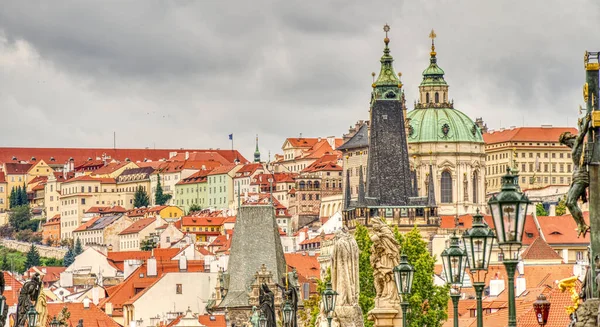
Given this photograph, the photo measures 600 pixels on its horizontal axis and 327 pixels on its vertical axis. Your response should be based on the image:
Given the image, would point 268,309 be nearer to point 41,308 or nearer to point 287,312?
point 287,312

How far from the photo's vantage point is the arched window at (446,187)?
159875mm

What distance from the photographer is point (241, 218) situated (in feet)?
320

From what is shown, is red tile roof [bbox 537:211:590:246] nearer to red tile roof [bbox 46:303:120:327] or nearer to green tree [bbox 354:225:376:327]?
red tile roof [bbox 46:303:120:327]

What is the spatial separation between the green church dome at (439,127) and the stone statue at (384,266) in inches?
5325

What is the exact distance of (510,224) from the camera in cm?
1543

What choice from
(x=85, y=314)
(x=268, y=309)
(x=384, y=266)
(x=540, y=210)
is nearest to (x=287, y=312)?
(x=268, y=309)

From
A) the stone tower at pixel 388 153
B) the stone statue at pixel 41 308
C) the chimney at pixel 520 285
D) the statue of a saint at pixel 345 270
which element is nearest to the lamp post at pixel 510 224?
the statue of a saint at pixel 345 270

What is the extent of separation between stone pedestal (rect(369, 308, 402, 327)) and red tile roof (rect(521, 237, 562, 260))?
8610cm

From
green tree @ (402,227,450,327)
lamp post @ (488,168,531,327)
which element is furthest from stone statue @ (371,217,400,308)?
green tree @ (402,227,450,327)

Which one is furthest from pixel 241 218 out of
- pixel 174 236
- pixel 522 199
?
pixel 174 236

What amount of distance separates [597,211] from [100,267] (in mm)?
139235

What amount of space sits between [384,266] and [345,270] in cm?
187

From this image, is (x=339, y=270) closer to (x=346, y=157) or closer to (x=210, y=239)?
(x=346, y=157)

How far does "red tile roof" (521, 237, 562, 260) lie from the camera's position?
11156 centimetres
